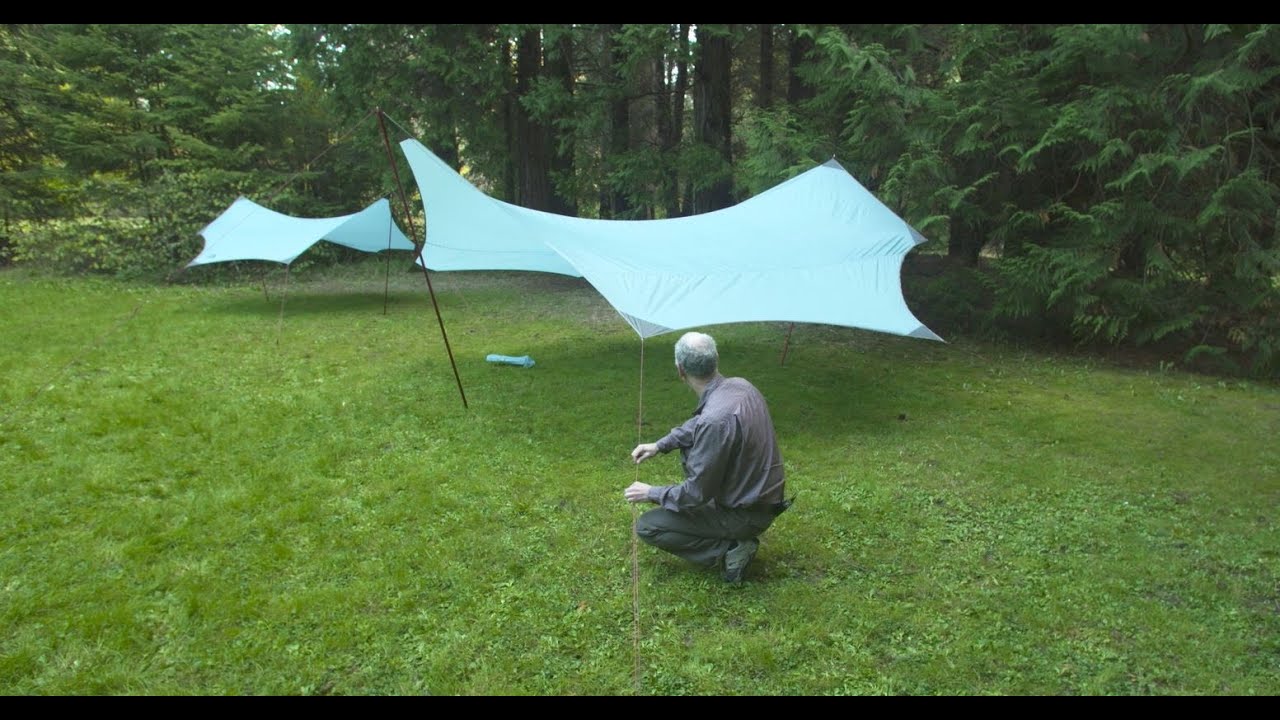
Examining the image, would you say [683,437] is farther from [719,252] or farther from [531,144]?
[531,144]

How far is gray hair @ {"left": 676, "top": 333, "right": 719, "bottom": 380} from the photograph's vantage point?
2.69 meters

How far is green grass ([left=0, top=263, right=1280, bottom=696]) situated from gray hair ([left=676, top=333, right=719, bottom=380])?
848mm

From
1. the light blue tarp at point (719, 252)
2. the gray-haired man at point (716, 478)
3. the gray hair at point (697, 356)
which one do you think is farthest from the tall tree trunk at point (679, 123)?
the gray-haired man at point (716, 478)

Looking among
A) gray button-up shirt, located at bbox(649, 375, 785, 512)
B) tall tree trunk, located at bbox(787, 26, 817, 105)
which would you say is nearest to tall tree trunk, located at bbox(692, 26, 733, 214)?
tall tree trunk, located at bbox(787, 26, 817, 105)

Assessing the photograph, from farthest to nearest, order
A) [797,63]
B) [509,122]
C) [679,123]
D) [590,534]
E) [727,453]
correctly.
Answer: [509,122] → [679,123] → [797,63] → [590,534] → [727,453]

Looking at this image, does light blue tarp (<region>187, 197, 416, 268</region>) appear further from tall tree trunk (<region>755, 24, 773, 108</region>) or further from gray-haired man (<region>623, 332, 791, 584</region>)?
gray-haired man (<region>623, 332, 791, 584</region>)

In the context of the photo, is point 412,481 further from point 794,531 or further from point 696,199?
point 696,199

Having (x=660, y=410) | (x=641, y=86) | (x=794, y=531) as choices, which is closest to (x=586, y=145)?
(x=641, y=86)

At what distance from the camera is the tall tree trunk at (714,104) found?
937 cm

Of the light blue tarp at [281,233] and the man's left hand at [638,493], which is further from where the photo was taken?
the light blue tarp at [281,233]

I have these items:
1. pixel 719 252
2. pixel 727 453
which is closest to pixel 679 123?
pixel 719 252

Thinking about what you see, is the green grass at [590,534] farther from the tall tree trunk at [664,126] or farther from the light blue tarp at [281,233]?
the tall tree trunk at [664,126]

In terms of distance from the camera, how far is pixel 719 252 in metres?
5.10

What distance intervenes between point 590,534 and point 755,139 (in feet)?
18.1
